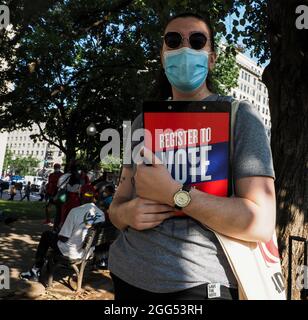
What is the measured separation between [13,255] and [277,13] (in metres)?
6.54

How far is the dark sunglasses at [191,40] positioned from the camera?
162cm

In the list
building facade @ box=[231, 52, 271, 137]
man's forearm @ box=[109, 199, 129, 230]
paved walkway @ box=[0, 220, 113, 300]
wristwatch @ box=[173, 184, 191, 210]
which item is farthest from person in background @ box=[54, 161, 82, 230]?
building facade @ box=[231, 52, 271, 137]

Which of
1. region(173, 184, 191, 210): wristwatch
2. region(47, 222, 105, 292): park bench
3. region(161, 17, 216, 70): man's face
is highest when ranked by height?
region(161, 17, 216, 70): man's face

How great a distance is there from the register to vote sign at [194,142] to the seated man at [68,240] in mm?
5172

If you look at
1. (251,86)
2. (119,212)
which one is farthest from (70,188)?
(251,86)

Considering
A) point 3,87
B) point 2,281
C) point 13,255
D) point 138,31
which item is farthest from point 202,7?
point 3,87

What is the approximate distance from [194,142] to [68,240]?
208 inches

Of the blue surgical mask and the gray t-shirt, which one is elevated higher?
the blue surgical mask

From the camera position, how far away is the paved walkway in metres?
5.65

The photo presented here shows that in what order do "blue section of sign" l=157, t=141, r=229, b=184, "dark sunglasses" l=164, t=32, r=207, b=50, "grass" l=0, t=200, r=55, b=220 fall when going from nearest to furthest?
"blue section of sign" l=157, t=141, r=229, b=184 → "dark sunglasses" l=164, t=32, r=207, b=50 → "grass" l=0, t=200, r=55, b=220

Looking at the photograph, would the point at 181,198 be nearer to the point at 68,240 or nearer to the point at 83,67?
the point at 68,240

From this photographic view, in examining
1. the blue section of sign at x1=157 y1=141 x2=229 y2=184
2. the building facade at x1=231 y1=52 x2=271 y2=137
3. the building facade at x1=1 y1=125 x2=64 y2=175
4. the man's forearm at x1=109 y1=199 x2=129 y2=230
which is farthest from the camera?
the building facade at x1=1 y1=125 x2=64 y2=175

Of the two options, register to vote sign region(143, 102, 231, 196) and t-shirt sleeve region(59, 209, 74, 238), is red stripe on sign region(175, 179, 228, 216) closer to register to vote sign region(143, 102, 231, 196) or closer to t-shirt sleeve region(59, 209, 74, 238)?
register to vote sign region(143, 102, 231, 196)

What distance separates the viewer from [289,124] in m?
3.96
